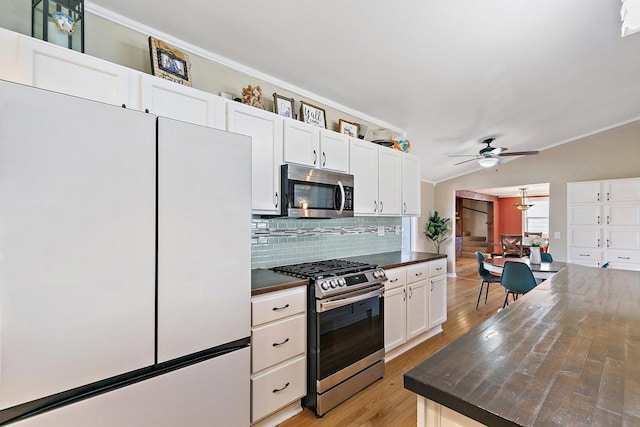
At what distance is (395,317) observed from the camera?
2914 millimetres

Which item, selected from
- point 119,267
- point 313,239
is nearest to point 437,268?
point 313,239

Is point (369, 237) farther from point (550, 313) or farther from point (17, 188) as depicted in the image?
point (17, 188)

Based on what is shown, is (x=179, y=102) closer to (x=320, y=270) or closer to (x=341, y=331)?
(x=320, y=270)

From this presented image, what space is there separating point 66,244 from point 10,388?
0.50 m

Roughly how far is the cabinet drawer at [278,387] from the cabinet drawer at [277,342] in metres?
0.06

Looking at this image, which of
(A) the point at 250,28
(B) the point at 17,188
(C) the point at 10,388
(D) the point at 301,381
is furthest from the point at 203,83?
(D) the point at 301,381

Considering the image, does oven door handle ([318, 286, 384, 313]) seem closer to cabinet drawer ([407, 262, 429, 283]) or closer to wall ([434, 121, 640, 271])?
cabinet drawer ([407, 262, 429, 283])

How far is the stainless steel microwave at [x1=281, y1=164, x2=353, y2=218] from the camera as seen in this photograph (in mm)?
2459

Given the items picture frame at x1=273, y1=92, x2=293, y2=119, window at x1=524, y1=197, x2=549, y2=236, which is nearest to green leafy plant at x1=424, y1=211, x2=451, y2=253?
picture frame at x1=273, y1=92, x2=293, y2=119

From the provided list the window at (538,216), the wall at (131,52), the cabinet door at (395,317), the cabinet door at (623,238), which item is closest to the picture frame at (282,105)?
the wall at (131,52)

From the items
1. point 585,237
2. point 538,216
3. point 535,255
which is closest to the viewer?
point 535,255

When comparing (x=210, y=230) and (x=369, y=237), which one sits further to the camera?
(x=369, y=237)

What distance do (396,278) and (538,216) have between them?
35.7ft

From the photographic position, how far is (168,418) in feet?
4.66
